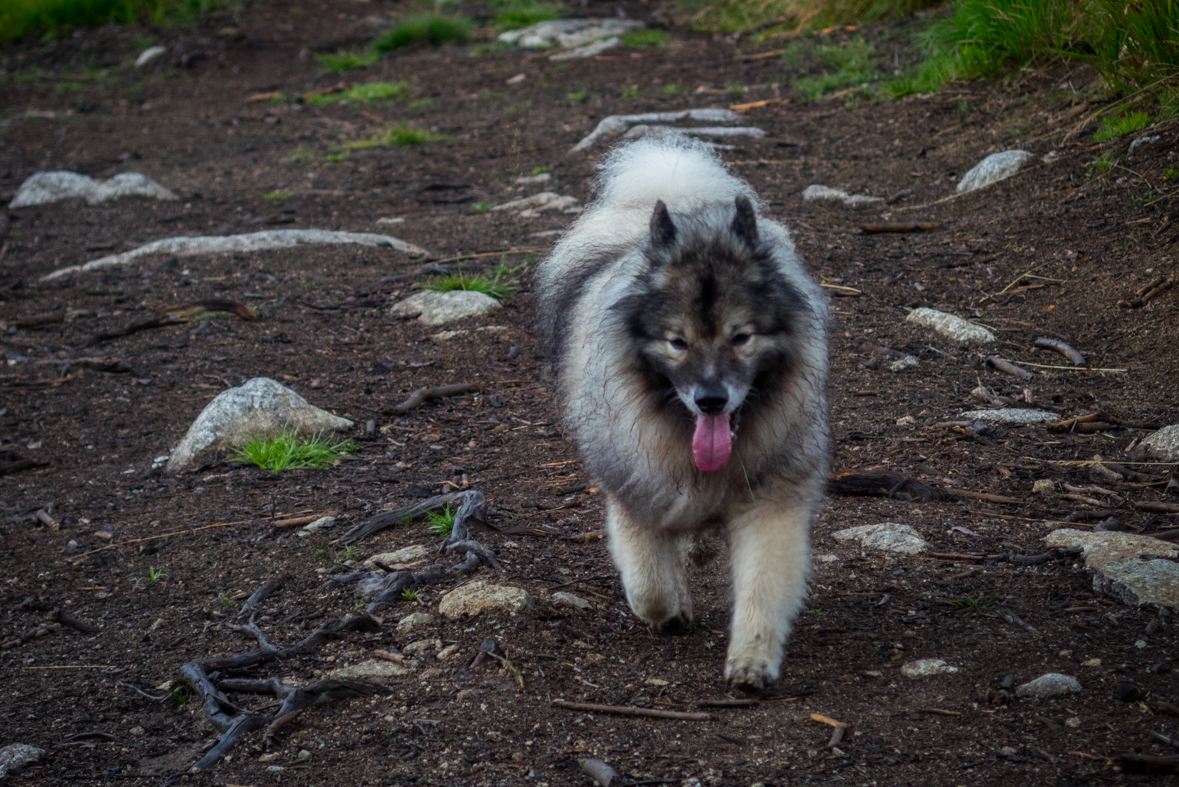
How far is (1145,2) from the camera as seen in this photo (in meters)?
5.73

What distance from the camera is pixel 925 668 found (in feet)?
9.43

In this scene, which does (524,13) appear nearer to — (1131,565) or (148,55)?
(148,55)

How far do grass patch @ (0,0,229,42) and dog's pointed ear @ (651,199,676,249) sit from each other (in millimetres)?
16555

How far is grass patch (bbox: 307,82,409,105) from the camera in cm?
1271

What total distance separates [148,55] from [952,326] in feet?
48.2

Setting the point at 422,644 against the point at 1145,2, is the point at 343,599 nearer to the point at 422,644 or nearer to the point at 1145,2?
the point at 422,644

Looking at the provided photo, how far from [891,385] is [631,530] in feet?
7.93

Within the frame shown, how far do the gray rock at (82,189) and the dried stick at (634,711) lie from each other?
8.75 m

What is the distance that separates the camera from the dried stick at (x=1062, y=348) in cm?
497

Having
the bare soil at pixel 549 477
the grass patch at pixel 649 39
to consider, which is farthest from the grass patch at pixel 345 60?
the bare soil at pixel 549 477

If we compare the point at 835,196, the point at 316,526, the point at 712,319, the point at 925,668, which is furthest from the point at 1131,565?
the point at 835,196

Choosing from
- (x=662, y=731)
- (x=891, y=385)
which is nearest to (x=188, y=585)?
(x=662, y=731)

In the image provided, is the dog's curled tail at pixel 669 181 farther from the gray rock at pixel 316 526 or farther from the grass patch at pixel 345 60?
the grass patch at pixel 345 60

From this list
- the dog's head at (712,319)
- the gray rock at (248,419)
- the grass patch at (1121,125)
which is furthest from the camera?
the grass patch at (1121,125)
